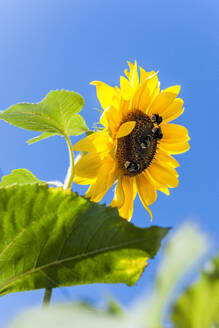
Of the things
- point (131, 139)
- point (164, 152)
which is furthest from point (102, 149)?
point (164, 152)

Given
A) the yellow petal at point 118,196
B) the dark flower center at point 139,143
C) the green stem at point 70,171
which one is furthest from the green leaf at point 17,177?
the dark flower center at point 139,143

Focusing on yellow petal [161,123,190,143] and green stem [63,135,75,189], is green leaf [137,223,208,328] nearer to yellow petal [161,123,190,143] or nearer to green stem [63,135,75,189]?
green stem [63,135,75,189]

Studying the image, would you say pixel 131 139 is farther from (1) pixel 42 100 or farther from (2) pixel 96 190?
(1) pixel 42 100

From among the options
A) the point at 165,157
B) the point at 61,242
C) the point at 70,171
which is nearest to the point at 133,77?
the point at 165,157

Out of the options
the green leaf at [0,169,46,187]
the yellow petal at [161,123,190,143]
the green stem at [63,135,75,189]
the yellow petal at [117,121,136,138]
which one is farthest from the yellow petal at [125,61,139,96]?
the green leaf at [0,169,46,187]

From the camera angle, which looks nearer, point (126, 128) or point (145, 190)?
point (126, 128)

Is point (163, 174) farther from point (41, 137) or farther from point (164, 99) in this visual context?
point (41, 137)
